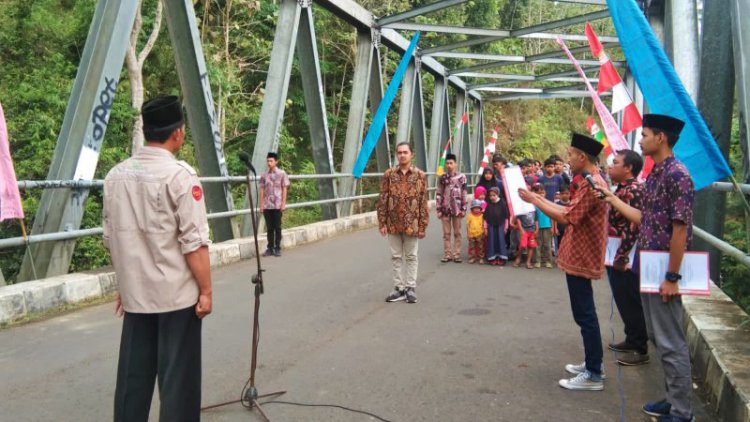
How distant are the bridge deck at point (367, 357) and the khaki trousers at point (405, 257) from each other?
262 millimetres

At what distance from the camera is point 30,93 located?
36.4ft

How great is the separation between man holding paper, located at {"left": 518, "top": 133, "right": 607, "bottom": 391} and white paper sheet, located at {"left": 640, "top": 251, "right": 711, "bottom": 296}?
22.7 inches

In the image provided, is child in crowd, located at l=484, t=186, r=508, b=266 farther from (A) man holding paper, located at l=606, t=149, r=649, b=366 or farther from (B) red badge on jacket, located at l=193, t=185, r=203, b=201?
(B) red badge on jacket, located at l=193, t=185, r=203, b=201

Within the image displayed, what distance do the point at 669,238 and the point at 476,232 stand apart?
5.61 m

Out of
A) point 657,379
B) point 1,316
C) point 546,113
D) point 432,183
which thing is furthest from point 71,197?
point 546,113

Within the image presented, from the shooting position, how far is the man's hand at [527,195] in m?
3.63

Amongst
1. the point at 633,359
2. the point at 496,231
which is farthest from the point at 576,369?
the point at 496,231

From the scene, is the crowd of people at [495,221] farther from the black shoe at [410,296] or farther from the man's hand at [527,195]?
the man's hand at [527,195]

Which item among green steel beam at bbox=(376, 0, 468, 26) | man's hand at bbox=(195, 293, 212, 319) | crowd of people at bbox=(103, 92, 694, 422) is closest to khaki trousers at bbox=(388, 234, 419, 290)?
crowd of people at bbox=(103, 92, 694, 422)

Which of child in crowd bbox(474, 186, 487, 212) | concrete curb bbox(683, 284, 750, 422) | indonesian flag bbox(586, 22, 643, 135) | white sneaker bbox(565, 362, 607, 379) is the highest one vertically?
indonesian flag bbox(586, 22, 643, 135)

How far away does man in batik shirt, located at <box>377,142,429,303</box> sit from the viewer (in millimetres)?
5953

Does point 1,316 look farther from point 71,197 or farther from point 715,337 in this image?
point 715,337

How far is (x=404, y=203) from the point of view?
5.96 meters

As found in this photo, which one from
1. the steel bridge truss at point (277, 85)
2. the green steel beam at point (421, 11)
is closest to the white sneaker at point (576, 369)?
the steel bridge truss at point (277, 85)
